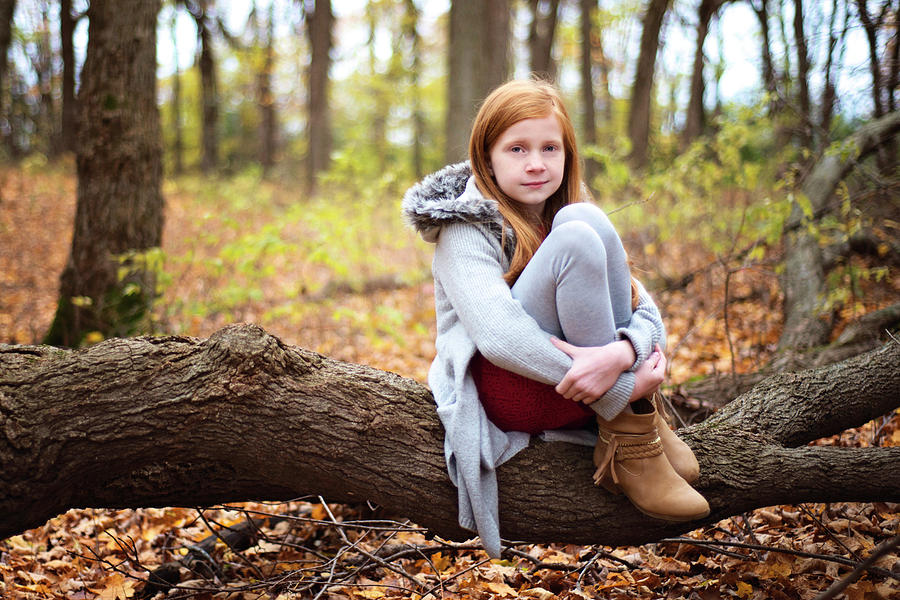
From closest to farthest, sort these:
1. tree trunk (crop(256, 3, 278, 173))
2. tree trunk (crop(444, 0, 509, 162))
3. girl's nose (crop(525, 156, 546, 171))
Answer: girl's nose (crop(525, 156, 546, 171))
tree trunk (crop(444, 0, 509, 162))
tree trunk (crop(256, 3, 278, 173))

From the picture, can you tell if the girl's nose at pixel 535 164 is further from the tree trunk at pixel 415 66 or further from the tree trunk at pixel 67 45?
the tree trunk at pixel 415 66

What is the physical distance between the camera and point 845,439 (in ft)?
11.0

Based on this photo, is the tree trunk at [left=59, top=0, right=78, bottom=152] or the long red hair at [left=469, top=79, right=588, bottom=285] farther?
the tree trunk at [left=59, top=0, right=78, bottom=152]

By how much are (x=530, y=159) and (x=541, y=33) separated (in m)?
16.2

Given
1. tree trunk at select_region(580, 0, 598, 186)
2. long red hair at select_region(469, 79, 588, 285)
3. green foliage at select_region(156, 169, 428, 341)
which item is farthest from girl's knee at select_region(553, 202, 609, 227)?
tree trunk at select_region(580, 0, 598, 186)

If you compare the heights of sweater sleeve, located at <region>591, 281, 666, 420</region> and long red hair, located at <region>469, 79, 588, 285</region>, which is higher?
long red hair, located at <region>469, 79, 588, 285</region>

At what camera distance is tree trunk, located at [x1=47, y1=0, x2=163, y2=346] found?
4762 millimetres

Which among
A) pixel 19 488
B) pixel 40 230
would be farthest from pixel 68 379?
pixel 40 230

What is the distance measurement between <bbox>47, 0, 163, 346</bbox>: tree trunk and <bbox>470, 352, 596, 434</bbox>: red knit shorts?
3.57 meters

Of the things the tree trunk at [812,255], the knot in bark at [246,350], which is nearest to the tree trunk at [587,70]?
the tree trunk at [812,255]

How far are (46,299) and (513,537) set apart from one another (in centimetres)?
782

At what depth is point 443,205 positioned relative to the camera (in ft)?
6.88

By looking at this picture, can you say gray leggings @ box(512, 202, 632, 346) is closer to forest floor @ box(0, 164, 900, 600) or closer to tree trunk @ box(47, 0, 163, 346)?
forest floor @ box(0, 164, 900, 600)

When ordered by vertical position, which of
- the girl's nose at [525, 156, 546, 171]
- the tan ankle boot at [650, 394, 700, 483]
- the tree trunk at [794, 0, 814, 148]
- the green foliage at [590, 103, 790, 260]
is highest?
the tree trunk at [794, 0, 814, 148]
